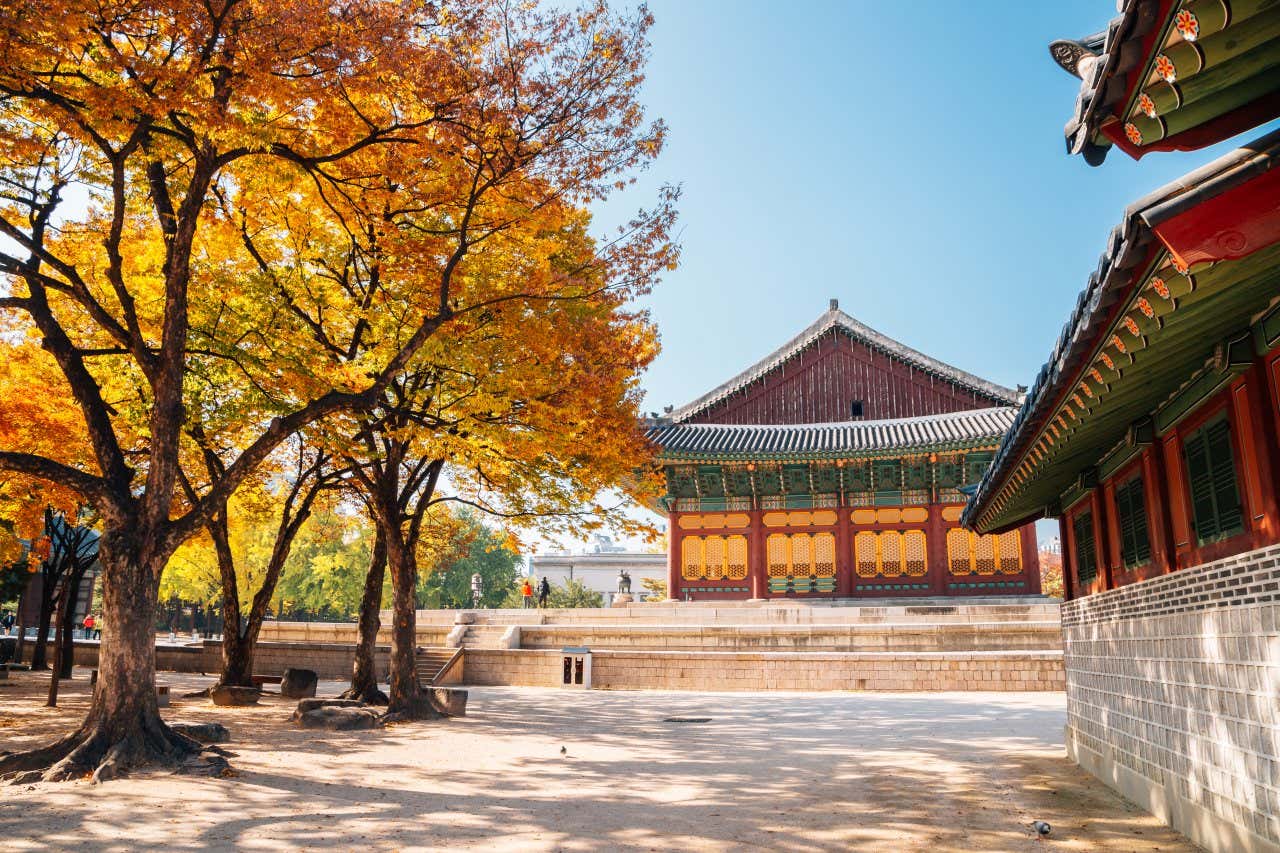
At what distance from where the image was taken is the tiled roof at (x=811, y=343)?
36.3m

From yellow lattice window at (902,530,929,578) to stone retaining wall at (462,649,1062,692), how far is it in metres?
9.51

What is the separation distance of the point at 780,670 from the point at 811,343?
62.2 ft

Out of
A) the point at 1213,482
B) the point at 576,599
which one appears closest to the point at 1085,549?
the point at 1213,482

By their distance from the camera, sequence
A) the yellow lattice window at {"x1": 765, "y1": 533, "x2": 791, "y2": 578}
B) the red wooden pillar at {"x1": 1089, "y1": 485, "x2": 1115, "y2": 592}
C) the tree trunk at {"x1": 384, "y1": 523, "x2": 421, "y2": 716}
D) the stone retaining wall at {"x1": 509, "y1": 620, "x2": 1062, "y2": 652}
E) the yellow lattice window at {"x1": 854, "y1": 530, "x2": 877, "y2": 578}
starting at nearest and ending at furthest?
the red wooden pillar at {"x1": 1089, "y1": 485, "x2": 1115, "y2": 592} → the tree trunk at {"x1": 384, "y1": 523, "x2": 421, "y2": 716} → the stone retaining wall at {"x1": 509, "y1": 620, "x2": 1062, "y2": 652} → the yellow lattice window at {"x1": 854, "y1": 530, "x2": 877, "y2": 578} → the yellow lattice window at {"x1": 765, "y1": 533, "x2": 791, "y2": 578}

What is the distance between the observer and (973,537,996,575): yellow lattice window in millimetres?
30406

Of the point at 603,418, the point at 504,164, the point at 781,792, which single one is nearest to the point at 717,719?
the point at 603,418

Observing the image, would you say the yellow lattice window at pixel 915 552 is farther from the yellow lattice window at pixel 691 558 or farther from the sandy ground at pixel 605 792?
the sandy ground at pixel 605 792

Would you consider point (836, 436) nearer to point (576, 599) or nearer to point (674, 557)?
point (674, 557)

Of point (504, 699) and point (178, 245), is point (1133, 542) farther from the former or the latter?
point (504, 699)

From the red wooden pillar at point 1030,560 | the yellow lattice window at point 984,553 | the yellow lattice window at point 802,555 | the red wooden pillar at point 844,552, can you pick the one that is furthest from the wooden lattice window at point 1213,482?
the yellow lattice window at point 802,555

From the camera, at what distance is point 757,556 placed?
32188 millimetres

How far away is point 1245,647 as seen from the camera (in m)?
5.49

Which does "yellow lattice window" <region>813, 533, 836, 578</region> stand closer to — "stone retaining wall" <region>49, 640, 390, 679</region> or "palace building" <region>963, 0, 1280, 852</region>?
"stone retaining wall" <region>49, 640, 390, 679</region>

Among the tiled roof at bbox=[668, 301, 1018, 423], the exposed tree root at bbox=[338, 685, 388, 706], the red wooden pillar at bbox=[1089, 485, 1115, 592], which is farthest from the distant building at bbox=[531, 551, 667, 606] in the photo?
the red wooden pillar at bbox=[1089, 485, 1115, 592]
